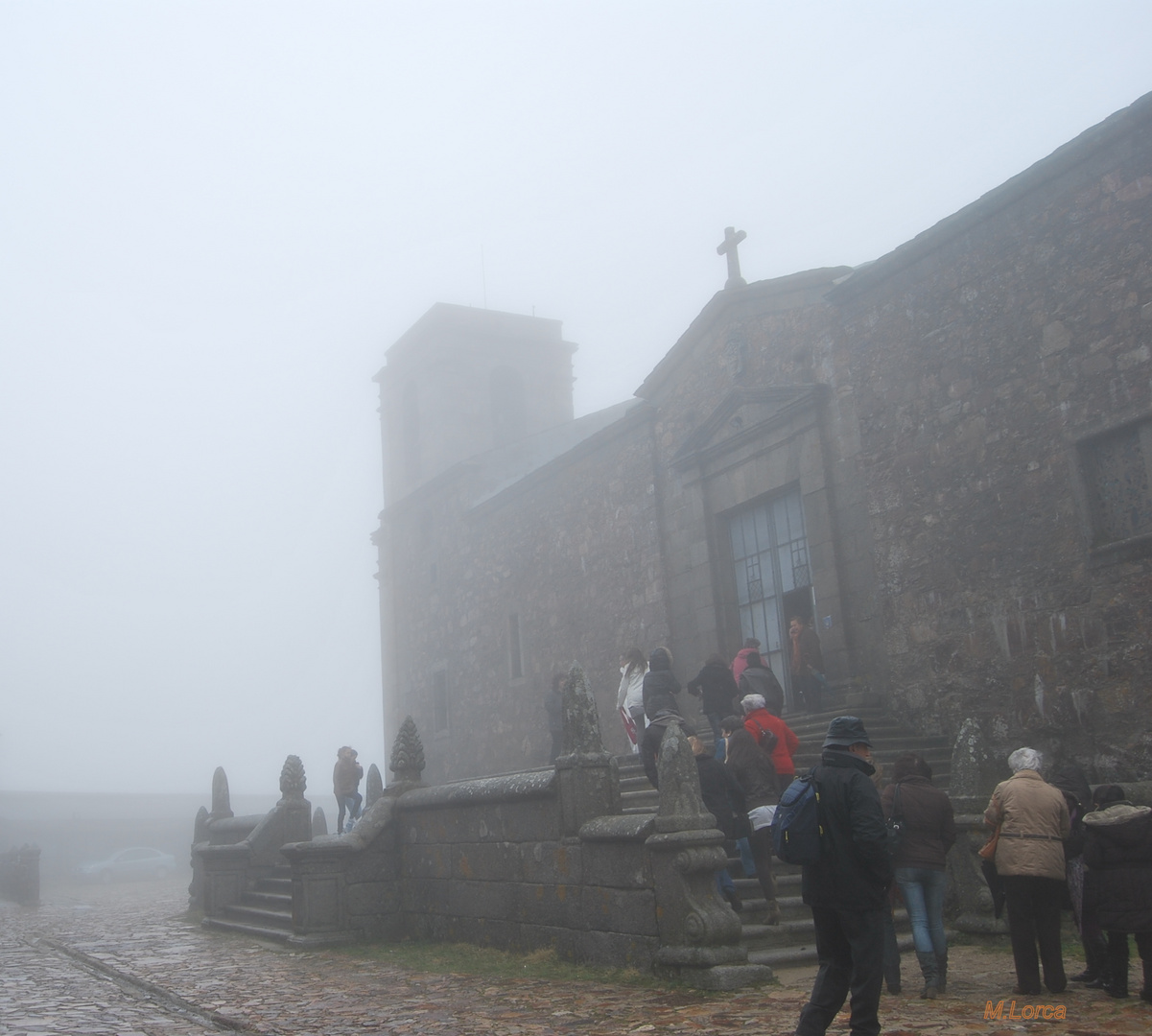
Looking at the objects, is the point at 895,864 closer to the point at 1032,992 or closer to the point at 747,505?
the point at 1032,992

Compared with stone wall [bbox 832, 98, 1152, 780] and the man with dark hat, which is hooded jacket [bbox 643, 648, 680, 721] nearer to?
stone wall [bbox 832, 98, 1152, 780]

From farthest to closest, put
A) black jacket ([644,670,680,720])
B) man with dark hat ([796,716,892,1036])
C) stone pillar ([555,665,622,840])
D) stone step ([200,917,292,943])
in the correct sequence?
stone step ([200,917,292,943]), black jacket ([644,670,680,720]), stone pillar ([555,665,622,840]), man with dark hat ([796,716,892,1036])

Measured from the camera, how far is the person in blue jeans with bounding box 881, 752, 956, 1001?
21.6ft

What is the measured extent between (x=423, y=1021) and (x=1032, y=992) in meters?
3.58

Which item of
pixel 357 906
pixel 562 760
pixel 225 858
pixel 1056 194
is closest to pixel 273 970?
pixel 357 906

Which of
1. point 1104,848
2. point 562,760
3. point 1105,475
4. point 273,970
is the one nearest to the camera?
point 1104,848

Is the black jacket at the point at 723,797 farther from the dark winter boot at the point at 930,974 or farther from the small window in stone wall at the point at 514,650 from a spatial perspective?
the small window in stone wall at the point at 514,650

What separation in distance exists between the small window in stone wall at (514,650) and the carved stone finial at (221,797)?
545 centimetres

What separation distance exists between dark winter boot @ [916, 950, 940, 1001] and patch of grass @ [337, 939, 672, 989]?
163 cm

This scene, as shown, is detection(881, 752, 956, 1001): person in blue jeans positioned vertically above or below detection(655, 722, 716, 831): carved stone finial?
below

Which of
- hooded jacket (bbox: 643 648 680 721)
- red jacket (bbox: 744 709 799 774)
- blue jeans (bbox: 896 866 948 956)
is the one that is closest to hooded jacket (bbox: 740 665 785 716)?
hooded jacket (bbox: 643 648 680 721)

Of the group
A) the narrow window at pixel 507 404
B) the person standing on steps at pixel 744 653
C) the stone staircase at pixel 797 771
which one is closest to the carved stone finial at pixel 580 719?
the stone staircase at pixel 797 771

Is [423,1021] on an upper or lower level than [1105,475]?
lower

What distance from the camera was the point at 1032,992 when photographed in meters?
6.41
